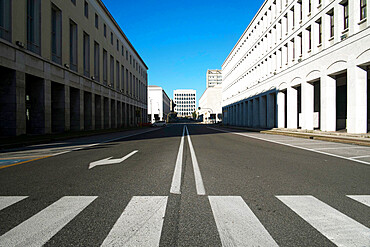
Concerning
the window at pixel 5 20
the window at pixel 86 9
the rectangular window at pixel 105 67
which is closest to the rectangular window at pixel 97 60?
the rectangular window at pixel 105 67

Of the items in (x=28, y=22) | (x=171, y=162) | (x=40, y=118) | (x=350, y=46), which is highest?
(x=28, y=22)

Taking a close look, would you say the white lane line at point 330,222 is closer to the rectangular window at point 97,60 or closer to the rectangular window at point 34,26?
the rectangular window at point 34,26

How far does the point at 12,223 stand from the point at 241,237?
2792 mm

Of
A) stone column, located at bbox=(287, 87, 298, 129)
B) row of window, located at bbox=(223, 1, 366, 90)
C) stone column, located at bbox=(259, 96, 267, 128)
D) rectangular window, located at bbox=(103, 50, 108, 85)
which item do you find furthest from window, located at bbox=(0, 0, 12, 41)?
stone column, located at bbox=(259, 96, 267, 128)

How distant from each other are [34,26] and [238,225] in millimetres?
23963

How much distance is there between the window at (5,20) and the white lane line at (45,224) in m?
18.5

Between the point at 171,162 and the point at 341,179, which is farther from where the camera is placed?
the point at 171,162

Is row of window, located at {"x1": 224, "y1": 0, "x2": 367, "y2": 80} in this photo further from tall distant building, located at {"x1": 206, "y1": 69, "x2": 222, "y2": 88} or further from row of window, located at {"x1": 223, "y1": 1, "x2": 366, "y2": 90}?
tall distant building, located at {"x1": 206, "y1": 69, "x2": 222, "y2": 88}

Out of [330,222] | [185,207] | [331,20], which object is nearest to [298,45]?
[331,20]

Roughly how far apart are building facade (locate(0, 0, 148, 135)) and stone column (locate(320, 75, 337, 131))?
25.2 m

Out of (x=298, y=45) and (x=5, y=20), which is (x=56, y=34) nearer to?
(x=5, y=20)

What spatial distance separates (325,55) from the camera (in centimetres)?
2139

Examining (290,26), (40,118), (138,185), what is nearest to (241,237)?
(138,185)

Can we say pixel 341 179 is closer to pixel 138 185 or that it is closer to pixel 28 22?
pixel 138 185
